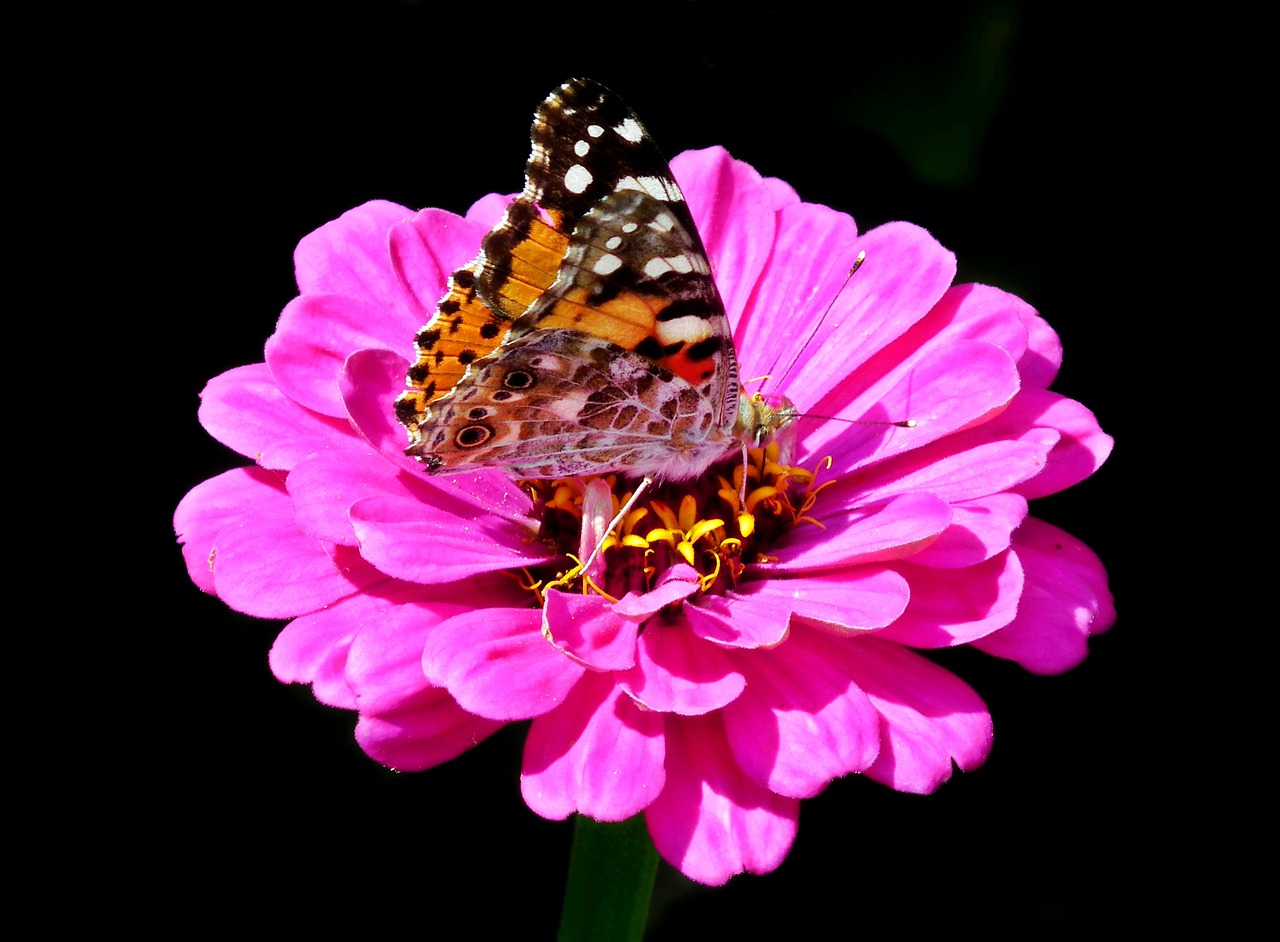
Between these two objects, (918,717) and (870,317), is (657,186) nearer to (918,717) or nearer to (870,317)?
(870,317)

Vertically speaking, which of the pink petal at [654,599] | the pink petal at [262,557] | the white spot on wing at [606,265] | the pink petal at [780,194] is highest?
the white spot on wing at [606,265]

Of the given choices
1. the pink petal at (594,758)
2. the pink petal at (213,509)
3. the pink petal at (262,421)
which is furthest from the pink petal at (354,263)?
the pink petal at (594,758)

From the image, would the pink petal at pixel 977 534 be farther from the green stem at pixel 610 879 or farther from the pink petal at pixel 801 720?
the green stem at pixel 610 879

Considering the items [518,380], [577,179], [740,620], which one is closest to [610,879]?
[740,620]

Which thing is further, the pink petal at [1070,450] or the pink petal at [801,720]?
the pink petal at [1070,450]

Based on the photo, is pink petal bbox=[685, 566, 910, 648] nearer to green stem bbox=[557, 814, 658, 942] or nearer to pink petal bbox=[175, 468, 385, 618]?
green stem bbox=[557, 814, 658, 942]

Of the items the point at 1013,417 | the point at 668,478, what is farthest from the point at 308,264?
the point at 1013,417

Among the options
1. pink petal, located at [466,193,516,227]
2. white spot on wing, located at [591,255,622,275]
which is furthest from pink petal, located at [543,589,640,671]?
pink petal, located at [466,193,516,227]
